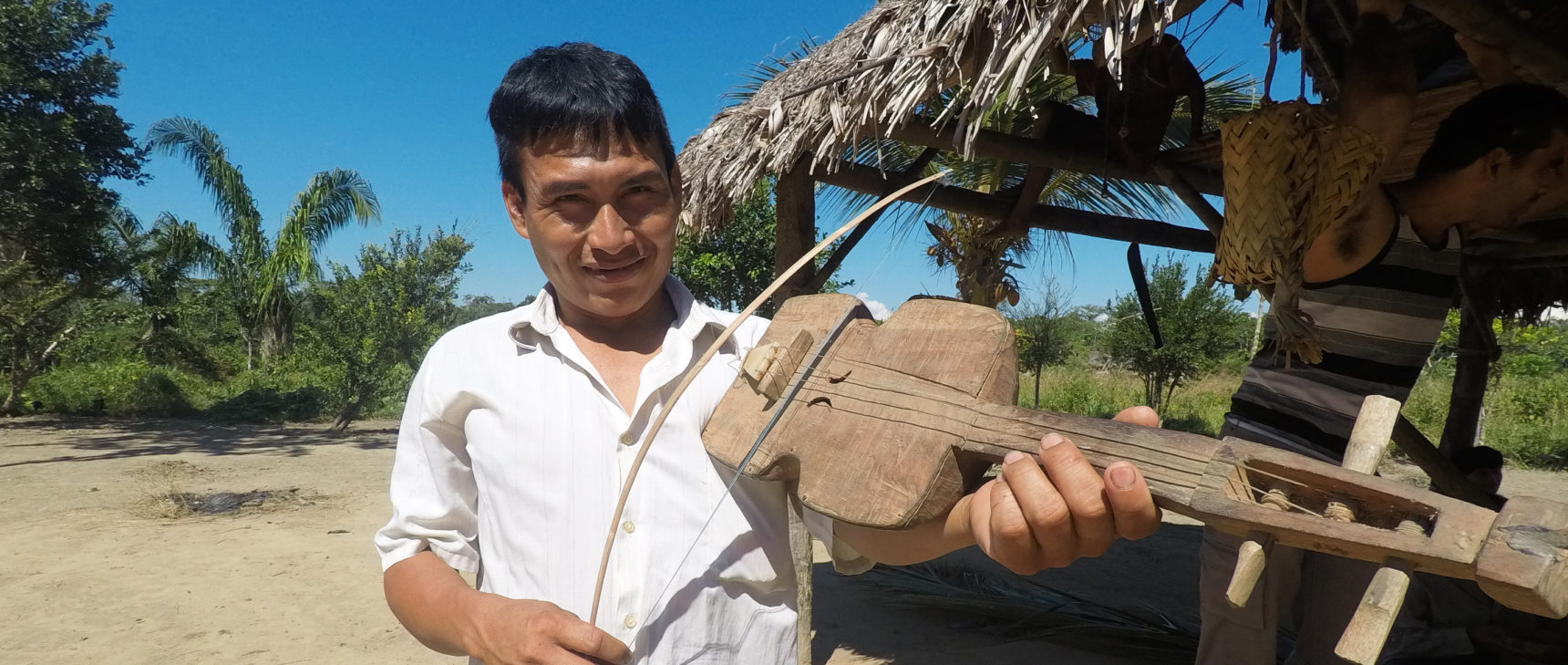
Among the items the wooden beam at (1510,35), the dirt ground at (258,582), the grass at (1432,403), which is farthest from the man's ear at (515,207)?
the grass at (1432,403)

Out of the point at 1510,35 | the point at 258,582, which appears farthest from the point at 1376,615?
the point at 258,582

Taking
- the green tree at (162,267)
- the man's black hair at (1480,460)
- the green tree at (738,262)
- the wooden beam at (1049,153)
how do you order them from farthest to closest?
the green tree at (162,267) → the green tree at (738,262) → the man's black hair at (1480,460) → the wooden beam at (1049,153)

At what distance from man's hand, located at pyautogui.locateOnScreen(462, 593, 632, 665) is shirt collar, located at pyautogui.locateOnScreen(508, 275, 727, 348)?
0.42 meters

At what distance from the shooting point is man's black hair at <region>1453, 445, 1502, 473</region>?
11.8ft

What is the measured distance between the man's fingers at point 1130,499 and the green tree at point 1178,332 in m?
14.1

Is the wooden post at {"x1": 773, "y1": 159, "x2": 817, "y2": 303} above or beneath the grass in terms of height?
above

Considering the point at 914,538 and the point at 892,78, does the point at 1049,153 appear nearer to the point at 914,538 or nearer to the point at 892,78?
the point at 892,78

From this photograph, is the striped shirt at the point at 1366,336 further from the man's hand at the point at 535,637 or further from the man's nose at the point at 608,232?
the man's hand at the point at 535,637

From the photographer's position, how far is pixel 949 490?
3.43ft

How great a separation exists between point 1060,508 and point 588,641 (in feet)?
1.94

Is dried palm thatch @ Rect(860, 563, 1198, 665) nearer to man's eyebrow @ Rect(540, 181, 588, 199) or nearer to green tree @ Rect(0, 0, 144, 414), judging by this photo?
man's eyebrow @ Rect(540, 181, 588, 199)

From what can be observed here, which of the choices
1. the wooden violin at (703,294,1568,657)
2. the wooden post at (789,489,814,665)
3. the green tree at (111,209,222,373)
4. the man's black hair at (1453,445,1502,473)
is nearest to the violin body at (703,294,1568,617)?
the wooden violin at (703,294,1568,657)

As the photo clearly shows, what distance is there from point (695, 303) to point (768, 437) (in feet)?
1.09

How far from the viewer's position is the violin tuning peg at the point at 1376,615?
0.75 meters
